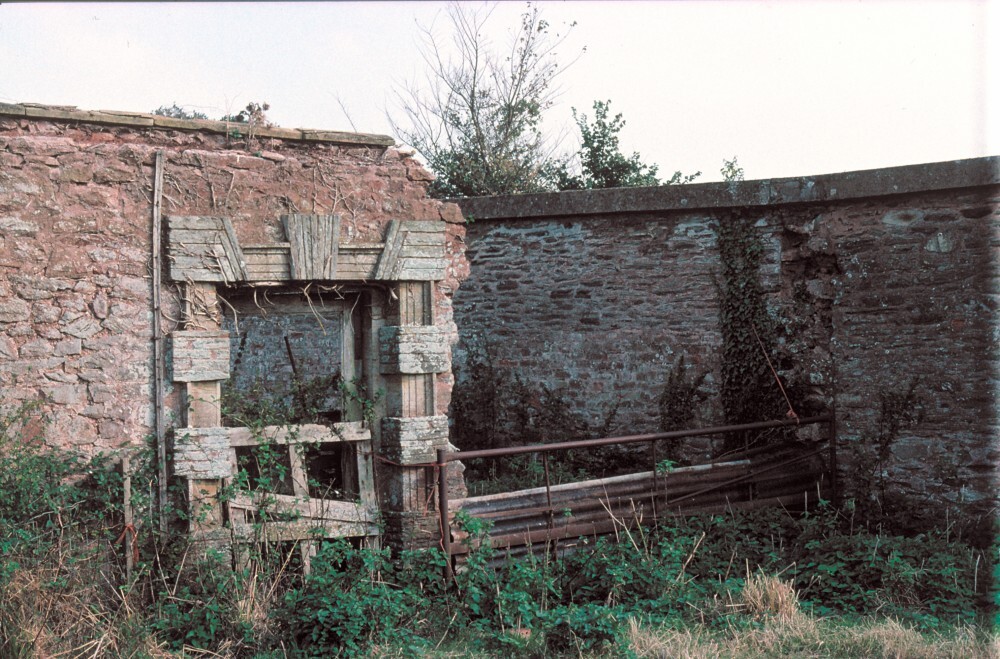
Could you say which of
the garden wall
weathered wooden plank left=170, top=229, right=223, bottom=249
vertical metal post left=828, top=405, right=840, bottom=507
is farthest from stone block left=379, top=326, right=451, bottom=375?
vertical metal post left=828, top=405, right=840, bottom=507

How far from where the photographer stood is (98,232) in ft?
20.3

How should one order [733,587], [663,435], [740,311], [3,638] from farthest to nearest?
[740,311] → [663,435] → [733,587] → [3,638]

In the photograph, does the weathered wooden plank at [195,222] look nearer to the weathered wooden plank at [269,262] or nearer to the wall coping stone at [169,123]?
the weathered wooden plank at [269,262]

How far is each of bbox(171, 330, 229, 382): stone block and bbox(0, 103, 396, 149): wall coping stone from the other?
1.42 metres

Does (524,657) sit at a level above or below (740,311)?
below

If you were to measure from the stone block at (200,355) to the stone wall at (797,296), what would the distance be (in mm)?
4716

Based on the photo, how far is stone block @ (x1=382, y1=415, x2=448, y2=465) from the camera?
6.92 meters

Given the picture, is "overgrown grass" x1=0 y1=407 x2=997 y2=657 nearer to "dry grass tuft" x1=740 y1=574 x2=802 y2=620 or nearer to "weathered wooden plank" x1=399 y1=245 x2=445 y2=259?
"dry grass tuft" x1=740 y1=574 x2=802 y2=620

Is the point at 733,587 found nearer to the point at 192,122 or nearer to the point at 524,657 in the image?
the point at 524,657

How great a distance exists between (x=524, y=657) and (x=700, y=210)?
5.34 m

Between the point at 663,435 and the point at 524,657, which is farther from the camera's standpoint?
the point at 663,435

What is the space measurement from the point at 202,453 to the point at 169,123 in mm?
2240

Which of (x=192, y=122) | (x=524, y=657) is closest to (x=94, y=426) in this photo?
(x=192, y=122)

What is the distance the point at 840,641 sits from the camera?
5.69 metres
